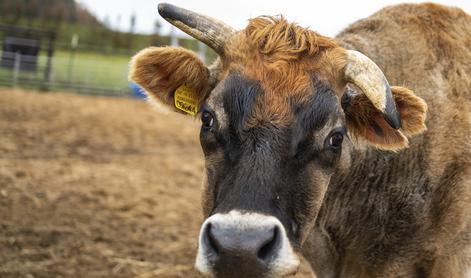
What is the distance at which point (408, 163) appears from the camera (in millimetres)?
4348

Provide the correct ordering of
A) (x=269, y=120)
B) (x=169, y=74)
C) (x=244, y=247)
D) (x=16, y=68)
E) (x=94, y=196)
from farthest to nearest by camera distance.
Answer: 1. (x=16, y=68)
2. (x=94, y=196)
3. (x=169, y=74)
4. (x=269, y=120)
5. (x=244, y=247)

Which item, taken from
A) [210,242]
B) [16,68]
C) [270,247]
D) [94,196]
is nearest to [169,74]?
[210,242]

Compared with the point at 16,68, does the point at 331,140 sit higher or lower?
higher

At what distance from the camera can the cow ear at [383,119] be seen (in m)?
3.74

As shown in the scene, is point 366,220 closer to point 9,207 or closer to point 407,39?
point 407,39

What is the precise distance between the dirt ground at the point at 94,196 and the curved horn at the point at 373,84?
143cm

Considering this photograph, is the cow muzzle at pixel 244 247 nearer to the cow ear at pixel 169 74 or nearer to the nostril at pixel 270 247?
the nostril at pixel 270 247

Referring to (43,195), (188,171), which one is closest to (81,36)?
(188,171)

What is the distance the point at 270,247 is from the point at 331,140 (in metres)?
0.84

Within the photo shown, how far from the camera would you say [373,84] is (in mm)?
3553

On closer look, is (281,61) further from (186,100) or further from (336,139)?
(186,100)

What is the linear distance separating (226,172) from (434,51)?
2.19 meters

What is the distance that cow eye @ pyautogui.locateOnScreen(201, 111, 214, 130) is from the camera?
11.7 feet

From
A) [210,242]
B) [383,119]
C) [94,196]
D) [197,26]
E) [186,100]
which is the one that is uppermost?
[197,26]
